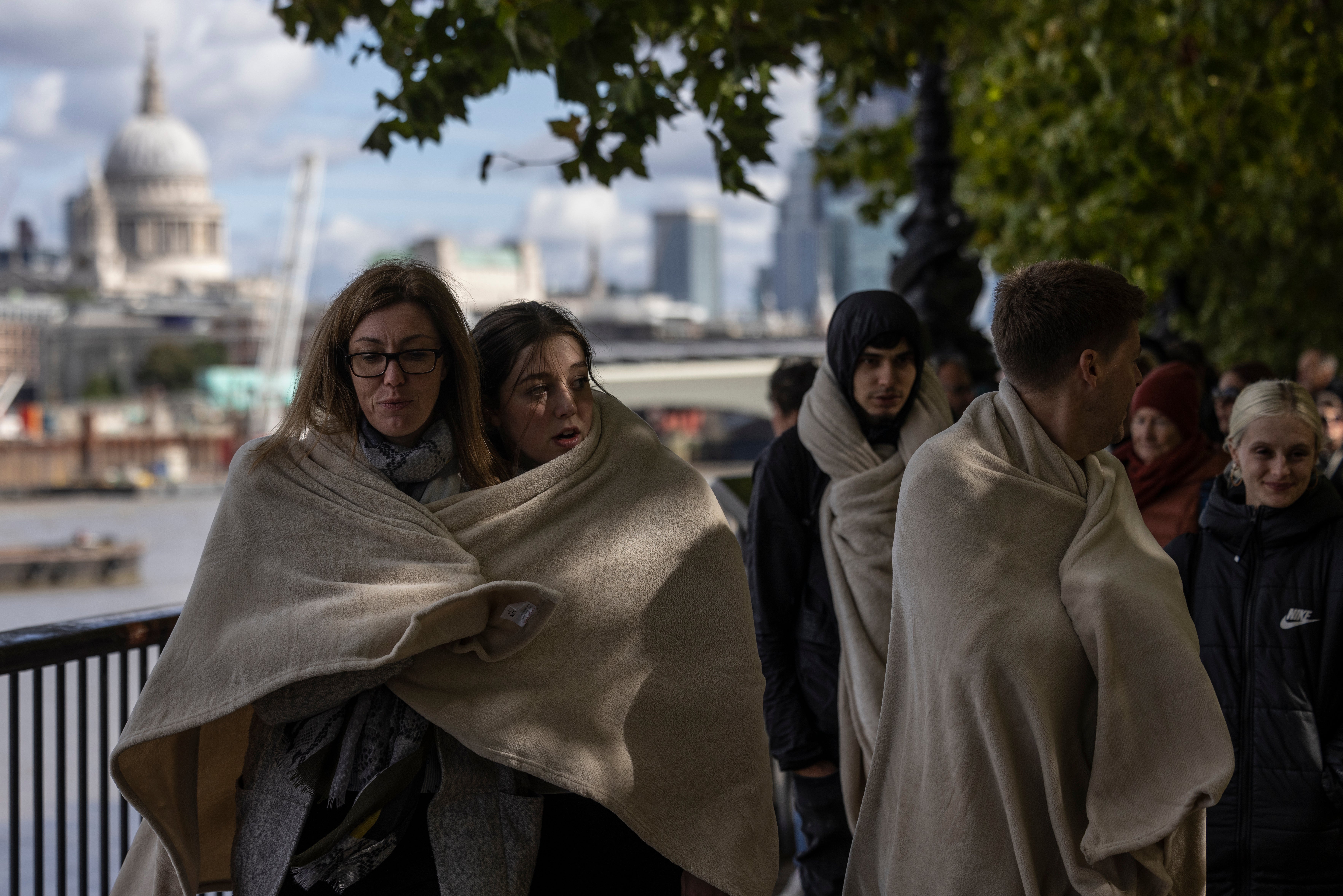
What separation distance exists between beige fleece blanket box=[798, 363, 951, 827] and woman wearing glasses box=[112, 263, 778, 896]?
2.13ft

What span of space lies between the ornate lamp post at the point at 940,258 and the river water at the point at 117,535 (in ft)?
113

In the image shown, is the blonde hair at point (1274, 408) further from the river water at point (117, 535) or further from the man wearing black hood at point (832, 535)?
the river water at point (117, 535)

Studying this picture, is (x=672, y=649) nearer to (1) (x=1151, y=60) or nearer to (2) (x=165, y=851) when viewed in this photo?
(2) (x=165, y=851)

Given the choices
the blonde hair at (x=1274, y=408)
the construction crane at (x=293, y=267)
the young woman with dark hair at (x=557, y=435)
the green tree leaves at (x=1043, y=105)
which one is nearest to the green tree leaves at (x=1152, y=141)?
the green tree leaves at (x=1043, y=105)

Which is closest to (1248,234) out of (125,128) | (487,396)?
(487,396)

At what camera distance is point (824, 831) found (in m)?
3.36

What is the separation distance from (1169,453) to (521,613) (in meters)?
2.58

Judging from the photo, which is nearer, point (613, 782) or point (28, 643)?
point (613, 782)

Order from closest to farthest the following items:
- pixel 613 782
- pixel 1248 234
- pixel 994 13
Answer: pixel 613 782, pixel 994 13, pixel 1248 234

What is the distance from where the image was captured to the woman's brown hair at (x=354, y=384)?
2.32 m

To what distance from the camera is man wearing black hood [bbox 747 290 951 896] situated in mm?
3172

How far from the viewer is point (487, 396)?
2516 mm

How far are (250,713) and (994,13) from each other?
10.6 meters

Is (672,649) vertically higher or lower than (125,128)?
lower
